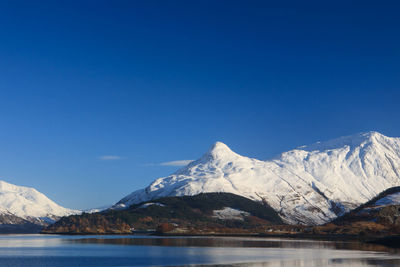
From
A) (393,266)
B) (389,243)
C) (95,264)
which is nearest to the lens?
(393,266)

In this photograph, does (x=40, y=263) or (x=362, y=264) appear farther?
(x=40, y=263)

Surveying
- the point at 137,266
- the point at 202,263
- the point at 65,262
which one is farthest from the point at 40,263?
the point at 202,263

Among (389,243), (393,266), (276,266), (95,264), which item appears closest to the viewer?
(393,266)

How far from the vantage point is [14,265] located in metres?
99.0

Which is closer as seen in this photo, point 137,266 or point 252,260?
point 137,266

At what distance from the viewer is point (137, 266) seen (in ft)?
313

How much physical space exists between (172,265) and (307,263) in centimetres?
2569

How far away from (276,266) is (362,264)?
1533 cm

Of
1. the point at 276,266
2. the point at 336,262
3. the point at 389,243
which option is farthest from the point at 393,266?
the point at 389,243

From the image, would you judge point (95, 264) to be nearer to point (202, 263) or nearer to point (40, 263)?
point (40, 263)

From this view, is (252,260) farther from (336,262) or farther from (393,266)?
(393,266)

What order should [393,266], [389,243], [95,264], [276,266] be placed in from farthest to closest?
[389,243]
[95,264]
[276,266]
[393,266]

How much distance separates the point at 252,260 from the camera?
107 metres

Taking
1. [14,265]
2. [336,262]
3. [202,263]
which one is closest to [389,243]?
[336,262]
